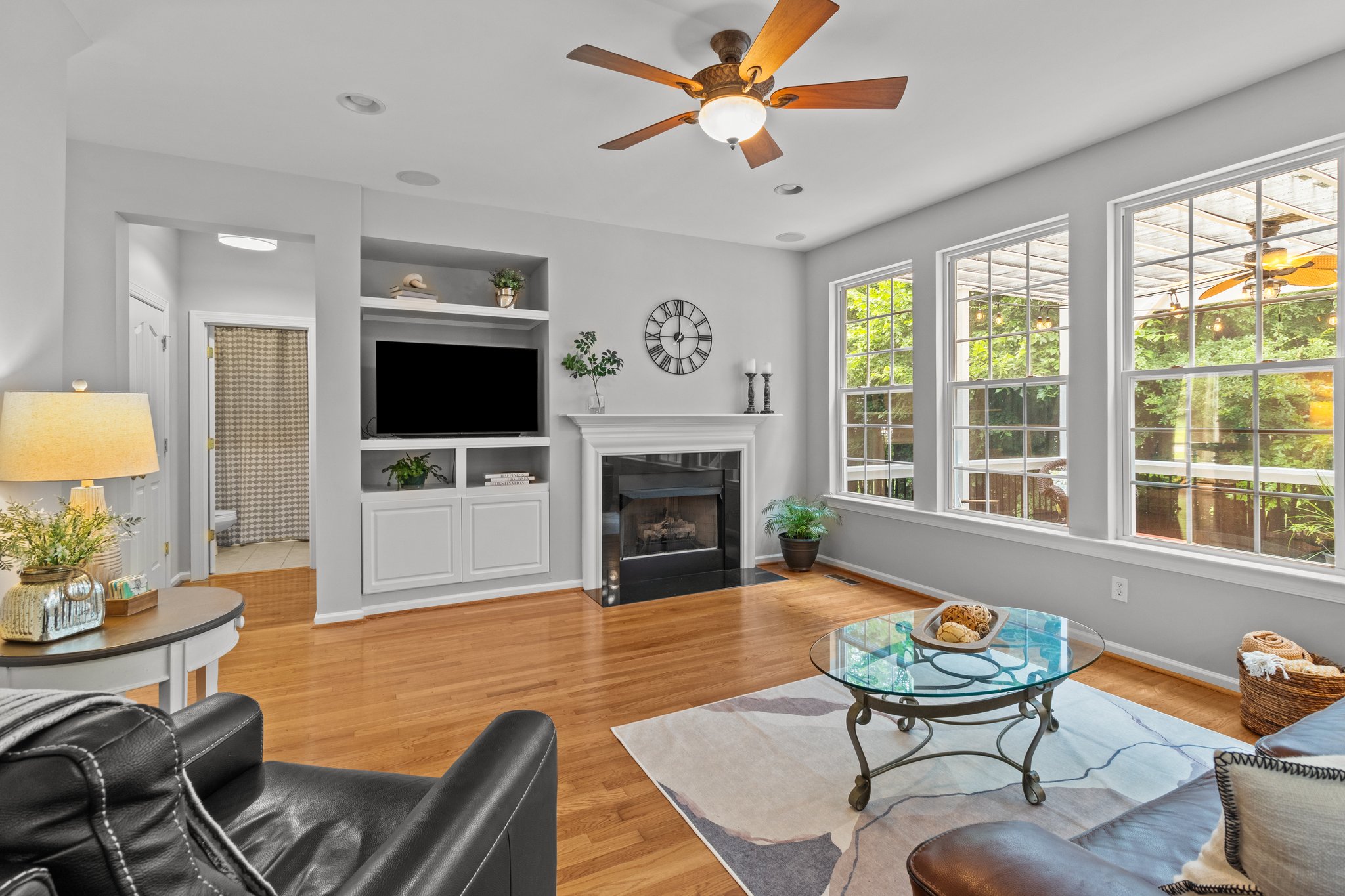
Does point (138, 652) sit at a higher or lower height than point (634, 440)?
lower

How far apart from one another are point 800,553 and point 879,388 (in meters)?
1.45

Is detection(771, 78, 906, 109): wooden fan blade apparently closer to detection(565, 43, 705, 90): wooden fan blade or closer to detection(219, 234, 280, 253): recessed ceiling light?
detection(565, 43, 705, 90): wooden fan blade

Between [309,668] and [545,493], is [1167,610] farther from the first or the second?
[309,668]

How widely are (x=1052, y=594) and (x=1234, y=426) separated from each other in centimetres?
124

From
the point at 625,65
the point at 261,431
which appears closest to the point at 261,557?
the point at 261,431

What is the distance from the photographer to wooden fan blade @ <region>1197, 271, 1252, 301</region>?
2.96 m

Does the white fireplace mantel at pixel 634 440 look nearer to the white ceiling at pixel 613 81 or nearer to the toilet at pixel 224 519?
the white ceiling at pixel 613 81

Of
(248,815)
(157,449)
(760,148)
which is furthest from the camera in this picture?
(157,449)

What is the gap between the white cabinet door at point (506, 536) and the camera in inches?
172

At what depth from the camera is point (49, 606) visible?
1.78 metres

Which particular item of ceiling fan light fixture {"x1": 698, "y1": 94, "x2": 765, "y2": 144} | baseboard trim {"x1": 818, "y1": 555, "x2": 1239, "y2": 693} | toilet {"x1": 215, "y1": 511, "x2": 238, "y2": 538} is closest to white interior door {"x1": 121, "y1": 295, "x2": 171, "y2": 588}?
toilet {"x1": 215, "y1": 511, "x2": 238, "y2": 538}

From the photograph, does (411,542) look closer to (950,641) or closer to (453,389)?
(453,389)

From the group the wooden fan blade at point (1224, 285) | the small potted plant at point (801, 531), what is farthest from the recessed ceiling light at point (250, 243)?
the wooden fan blade at point (1224, 285)

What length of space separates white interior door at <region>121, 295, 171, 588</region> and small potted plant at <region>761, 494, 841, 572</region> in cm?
428
